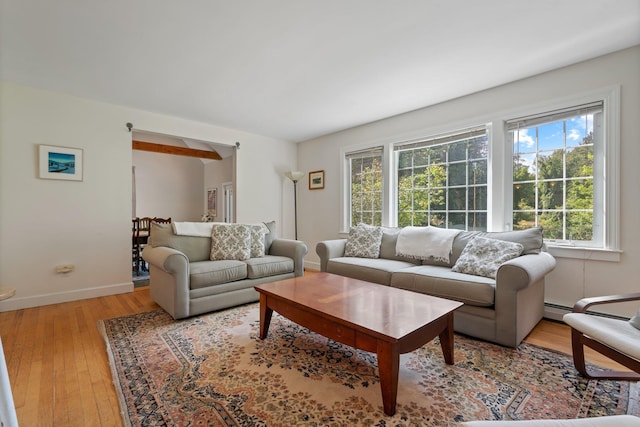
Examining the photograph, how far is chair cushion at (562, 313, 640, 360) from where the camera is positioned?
1367mm

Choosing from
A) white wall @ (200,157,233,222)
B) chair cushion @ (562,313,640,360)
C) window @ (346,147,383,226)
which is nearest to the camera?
chair cushion @ (562,313,640,360)

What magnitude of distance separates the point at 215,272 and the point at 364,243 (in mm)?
1768

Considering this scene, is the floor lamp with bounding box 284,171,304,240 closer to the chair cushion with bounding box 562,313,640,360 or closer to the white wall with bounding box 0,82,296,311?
the white wall with bounding box 0,82,296,311

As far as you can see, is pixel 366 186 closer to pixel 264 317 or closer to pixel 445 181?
pixel 445 181

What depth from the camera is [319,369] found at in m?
1.83

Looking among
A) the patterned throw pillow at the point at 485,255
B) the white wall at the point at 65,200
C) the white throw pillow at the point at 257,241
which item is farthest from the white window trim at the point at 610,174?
the white wall at the point at 65,200

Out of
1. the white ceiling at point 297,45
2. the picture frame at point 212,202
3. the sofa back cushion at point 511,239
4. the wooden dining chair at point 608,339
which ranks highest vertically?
the white ceiling at point 297,45

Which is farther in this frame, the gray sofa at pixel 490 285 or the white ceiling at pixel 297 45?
the gray sofa at pixel 490 285

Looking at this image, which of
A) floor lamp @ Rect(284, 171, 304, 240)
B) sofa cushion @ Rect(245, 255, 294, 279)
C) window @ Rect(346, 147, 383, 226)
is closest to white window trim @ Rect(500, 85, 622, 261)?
window @ Rect(346, 147, 383, 226)

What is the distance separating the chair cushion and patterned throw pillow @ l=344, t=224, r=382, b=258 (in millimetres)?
1995

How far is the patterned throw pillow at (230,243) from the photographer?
127 inches

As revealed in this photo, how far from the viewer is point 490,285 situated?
2195 millimetres

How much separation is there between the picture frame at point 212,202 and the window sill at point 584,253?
694cm

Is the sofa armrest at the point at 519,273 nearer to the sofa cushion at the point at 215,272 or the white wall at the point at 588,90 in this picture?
the white wall at the point at 588,90
